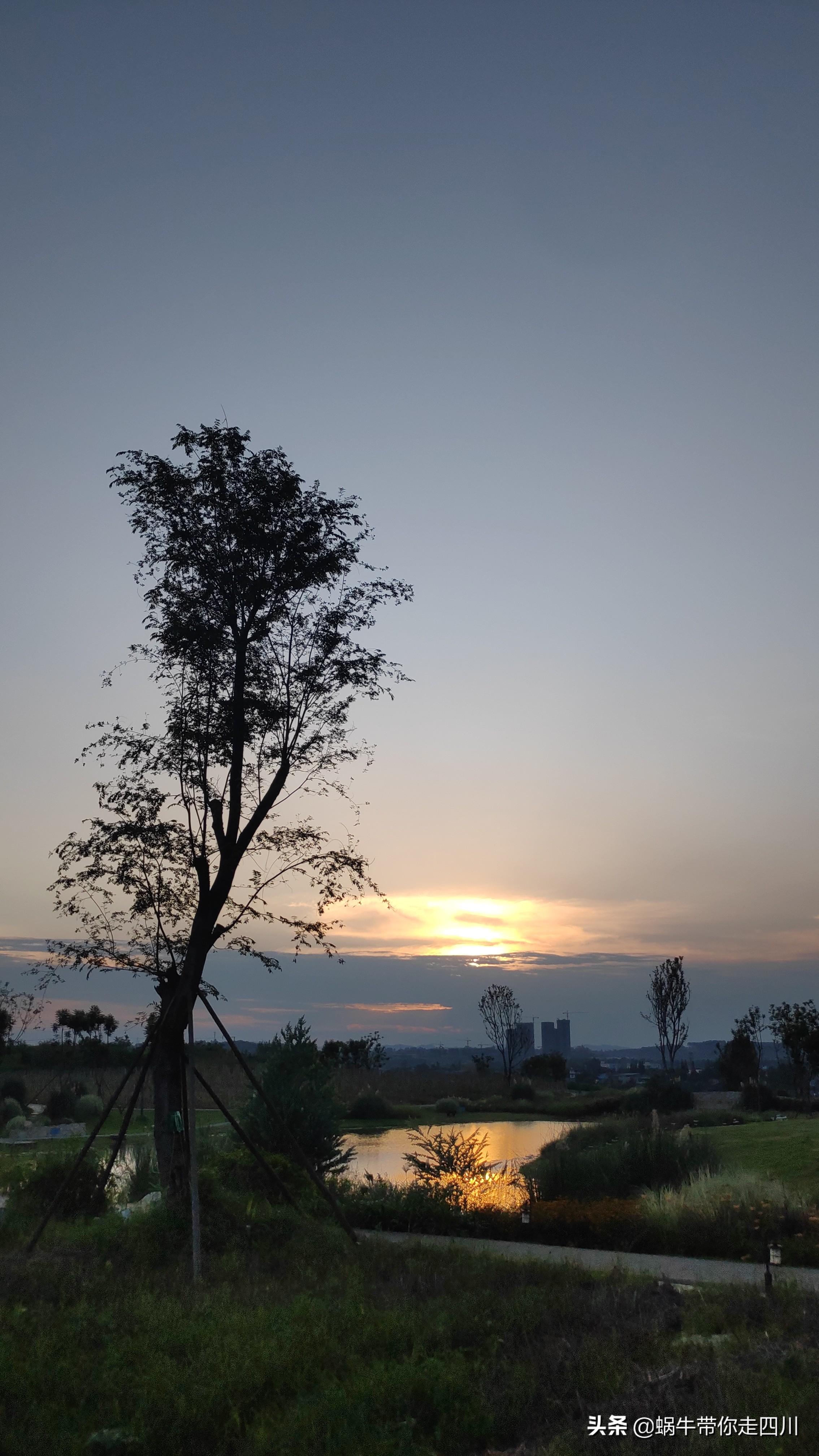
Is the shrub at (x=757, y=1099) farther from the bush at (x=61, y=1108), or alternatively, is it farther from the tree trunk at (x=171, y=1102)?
the tree trunk at (x=171, y=1102)

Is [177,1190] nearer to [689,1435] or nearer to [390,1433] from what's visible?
[390,1433]

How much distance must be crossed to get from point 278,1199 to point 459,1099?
93.3 feet

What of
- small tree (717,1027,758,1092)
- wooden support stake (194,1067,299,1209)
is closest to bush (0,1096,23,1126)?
wooden support stake (194,1067,299,1209)

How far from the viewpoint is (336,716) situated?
13.5m

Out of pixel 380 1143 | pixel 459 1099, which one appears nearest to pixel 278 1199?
pixel 380 1143

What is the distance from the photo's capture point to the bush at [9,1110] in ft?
93.5

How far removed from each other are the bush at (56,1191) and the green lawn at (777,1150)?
896cm

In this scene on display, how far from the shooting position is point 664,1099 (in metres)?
31.3

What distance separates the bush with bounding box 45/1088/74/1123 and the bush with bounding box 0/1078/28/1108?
2248 millimetres

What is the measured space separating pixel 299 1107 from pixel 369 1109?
19386mm

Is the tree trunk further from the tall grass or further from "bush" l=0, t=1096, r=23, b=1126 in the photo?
"bush" l=0, t=1096, r=23, b=1126

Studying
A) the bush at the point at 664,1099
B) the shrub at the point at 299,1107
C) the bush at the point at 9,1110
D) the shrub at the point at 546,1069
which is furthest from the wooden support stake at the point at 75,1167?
the shrub at the point at 546,1069

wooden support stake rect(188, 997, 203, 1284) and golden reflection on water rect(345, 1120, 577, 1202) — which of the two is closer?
wooden support stake rect(188, 997, 203, 1284)

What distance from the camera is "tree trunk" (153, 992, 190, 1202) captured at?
11.2 m
